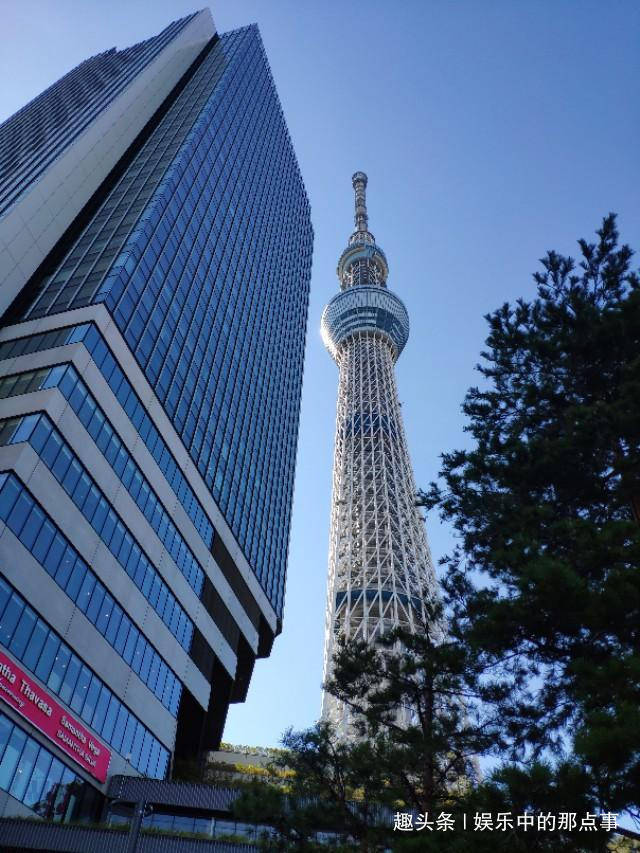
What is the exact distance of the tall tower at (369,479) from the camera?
2457 inches

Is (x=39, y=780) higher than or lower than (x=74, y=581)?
lower

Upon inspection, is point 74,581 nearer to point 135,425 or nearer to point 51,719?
point 51,719

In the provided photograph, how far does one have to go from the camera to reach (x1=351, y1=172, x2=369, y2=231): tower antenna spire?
121875 mm

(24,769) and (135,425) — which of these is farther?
(135,425)

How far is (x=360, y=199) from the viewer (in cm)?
12794

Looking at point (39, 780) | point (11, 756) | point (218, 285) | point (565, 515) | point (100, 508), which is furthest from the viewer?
point (218, 285)

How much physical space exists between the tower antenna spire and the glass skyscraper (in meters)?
51.8

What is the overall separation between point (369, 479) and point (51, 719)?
54.1m

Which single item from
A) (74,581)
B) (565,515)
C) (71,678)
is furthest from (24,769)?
(565,515)

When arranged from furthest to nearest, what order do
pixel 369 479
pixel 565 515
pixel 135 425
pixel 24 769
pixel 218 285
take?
1. pixel 369 479
2. pixel 218 285
3. pixel 135 425
4. pixel 24 769
5. pixel 565 515

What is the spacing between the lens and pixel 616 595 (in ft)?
40.7

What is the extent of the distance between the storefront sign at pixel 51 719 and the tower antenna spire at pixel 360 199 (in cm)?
10346

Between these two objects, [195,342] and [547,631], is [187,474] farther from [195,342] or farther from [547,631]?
[547,631]

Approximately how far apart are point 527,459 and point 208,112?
52526 millimetres
